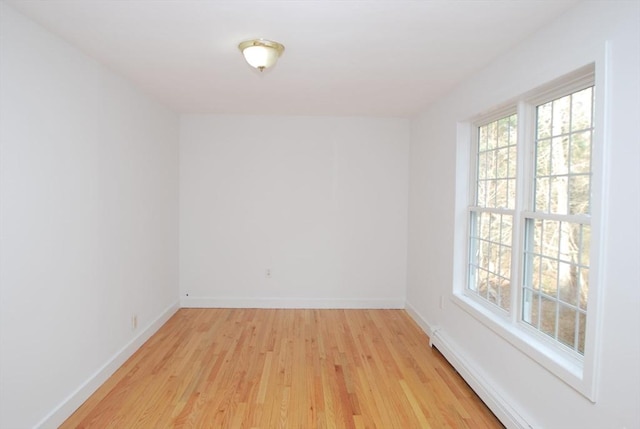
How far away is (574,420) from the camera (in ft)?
6.26

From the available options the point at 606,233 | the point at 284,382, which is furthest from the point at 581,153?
the point at 284,382

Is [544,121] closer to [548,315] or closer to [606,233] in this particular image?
[606,233]

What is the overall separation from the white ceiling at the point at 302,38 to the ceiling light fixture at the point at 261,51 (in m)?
0.06

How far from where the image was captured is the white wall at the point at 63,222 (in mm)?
2035

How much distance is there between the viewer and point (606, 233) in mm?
1719

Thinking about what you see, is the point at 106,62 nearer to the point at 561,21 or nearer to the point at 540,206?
the point at 561,21

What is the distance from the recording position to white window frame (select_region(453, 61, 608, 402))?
69.0 inches

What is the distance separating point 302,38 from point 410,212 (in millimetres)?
2965

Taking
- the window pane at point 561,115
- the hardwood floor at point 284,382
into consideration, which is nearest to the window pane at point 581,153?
the window pane at point 561,115

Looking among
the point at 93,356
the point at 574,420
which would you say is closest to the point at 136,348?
the point at 93,356

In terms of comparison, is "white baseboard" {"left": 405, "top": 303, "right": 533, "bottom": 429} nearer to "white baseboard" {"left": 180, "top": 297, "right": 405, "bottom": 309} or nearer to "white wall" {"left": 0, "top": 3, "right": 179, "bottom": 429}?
"white baseboard" {"left": 180, "top": 297, "right": 405, "bottom": 309}

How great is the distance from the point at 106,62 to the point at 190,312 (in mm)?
2973

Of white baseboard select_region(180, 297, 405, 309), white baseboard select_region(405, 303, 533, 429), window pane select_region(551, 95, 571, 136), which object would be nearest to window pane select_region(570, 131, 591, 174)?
window pane select_region(551, 95, 571, 136)

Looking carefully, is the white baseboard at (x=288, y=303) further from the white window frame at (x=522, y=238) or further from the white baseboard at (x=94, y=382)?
the white window frame at (x=522, y=238)
